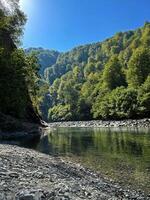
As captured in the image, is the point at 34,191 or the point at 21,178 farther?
the point at 21,178

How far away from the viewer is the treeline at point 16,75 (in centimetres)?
5597

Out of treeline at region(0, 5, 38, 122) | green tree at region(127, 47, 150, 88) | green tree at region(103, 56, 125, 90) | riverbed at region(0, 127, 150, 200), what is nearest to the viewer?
riverbed at region(0, 127, 150, 200)

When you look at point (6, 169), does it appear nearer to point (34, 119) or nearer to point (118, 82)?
point (34, 119)

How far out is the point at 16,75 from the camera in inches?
2292

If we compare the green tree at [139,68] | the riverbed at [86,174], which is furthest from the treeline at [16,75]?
the green tree at [139,68]

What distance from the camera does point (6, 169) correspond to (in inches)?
680

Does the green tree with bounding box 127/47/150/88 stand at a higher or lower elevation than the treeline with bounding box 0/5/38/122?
higher

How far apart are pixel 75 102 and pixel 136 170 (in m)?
158

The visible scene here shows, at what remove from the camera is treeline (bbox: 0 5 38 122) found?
184ft

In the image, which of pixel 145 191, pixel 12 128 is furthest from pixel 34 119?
pixel 145 191

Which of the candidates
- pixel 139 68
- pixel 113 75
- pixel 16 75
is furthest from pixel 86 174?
pixel 113 75

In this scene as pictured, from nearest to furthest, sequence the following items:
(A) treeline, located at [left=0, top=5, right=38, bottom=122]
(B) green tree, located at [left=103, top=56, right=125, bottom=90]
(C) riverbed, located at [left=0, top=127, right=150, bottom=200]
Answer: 1. (C) riverbed, located at [left=0, top=127, right=150, bottom=200]
2. (A) treeline, located at [left=0, top=5, right=38, bottom=122]
3. (B) green tree, located at [left=103, top=56, right=125, bottom=90]

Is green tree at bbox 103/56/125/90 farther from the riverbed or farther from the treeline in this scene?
the riverbed

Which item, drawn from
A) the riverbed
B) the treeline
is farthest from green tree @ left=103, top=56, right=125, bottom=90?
the riverbed
